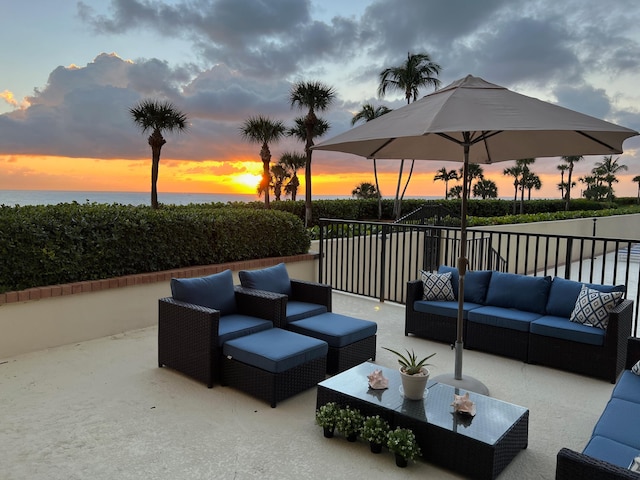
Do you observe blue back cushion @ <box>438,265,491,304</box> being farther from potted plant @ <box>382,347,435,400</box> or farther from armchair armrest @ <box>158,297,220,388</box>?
armchair armrest @ <box>158,297,220,388</box>

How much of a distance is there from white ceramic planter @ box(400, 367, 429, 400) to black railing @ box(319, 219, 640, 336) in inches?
100

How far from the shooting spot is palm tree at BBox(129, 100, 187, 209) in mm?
15953

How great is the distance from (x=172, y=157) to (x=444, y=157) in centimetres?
1663

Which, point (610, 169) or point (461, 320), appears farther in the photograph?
point (610, 169)

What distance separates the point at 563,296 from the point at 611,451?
2.39 metres

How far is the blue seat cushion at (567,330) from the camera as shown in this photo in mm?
3555

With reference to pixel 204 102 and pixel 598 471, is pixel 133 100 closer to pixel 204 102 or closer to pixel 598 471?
pixel 204 102

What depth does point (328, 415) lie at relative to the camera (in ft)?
8.50

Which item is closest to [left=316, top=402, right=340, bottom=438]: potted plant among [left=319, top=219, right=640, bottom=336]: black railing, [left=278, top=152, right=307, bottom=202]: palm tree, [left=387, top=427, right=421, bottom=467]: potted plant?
[left=387, top=427, right=421, bottom=467]: potted plant

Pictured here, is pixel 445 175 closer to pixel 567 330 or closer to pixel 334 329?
pixel 567 330

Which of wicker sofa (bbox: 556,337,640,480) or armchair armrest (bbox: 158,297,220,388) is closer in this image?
wicker sofa (bbox: 556,337,640,480)

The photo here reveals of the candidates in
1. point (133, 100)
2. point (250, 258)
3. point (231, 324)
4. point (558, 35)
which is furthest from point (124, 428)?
point (133, 100)

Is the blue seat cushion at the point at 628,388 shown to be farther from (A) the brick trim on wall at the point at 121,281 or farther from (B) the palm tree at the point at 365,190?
(B) the palm tree at the point at 365,190

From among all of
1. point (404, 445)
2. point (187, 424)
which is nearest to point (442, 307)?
point (404, 445)
